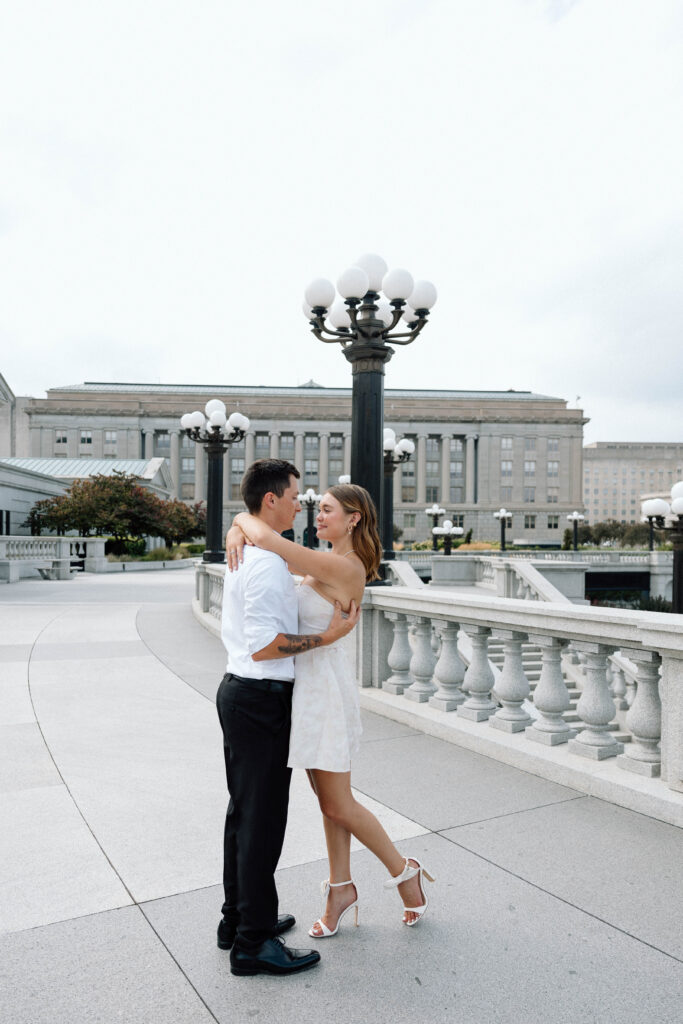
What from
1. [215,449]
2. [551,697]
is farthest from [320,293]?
[215,449]

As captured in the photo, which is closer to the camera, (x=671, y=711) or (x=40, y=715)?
(x=671, y=711)

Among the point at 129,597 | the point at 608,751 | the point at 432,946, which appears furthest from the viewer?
the point at 129,597

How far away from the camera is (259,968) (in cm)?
260

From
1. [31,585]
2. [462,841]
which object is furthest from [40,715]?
[31,585]

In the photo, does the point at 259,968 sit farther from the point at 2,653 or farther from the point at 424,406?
the point at 424,406

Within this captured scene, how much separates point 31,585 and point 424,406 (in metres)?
81.6

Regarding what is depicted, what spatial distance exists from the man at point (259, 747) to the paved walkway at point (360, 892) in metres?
0.13

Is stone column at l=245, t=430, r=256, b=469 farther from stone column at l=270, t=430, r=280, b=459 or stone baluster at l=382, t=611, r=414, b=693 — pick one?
stone baluster at l=382, t=611, r=414, b=693

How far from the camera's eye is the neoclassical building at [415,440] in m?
95.5

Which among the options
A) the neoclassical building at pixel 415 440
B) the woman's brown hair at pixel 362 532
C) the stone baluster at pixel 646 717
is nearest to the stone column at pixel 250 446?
the neoclassical building at pixel 415 440

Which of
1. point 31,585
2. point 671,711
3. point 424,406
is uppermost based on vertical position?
point 424,406

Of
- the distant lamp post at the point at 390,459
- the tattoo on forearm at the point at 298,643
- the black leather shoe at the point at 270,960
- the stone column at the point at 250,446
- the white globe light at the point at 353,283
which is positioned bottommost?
the black leather shoe at the point at 270,960

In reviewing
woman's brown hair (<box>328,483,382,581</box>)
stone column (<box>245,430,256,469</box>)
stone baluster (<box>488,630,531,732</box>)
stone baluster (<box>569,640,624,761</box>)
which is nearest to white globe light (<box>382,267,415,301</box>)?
stone baluster (<box>488,630,531,732</box>)

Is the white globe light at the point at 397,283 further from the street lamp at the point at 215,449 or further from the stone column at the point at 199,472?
the stone column at the point at 199,472
